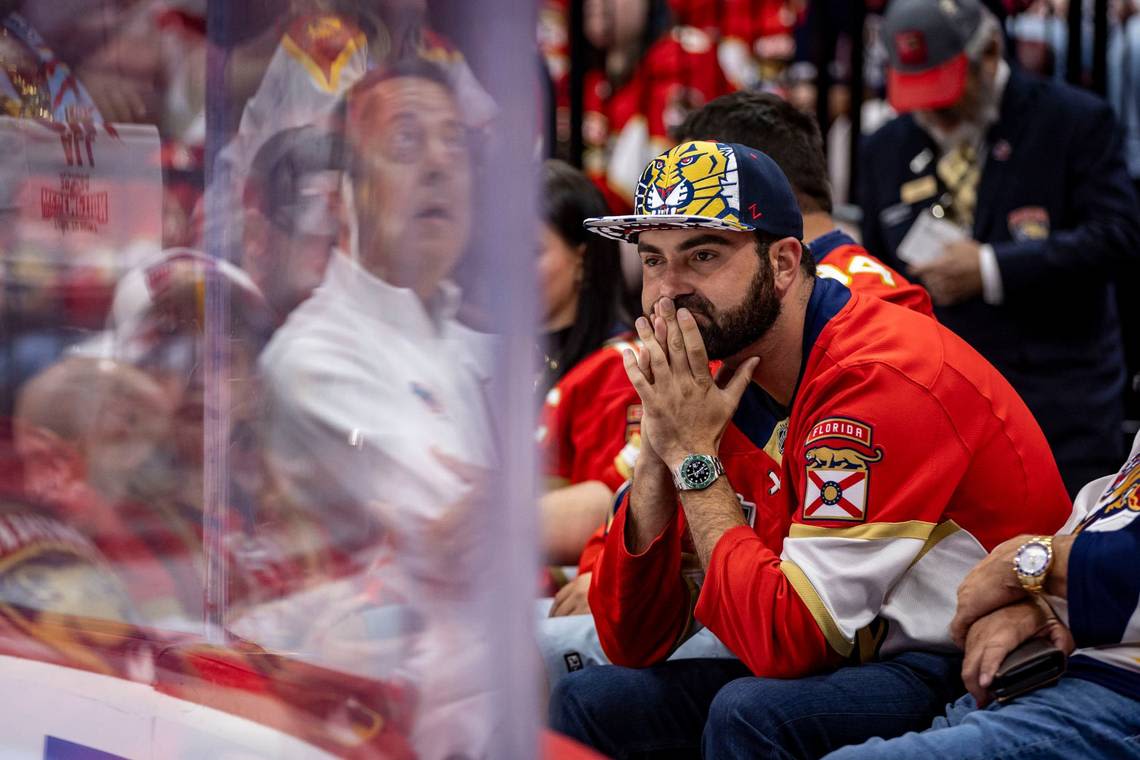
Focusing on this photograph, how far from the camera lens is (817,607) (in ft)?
5.74

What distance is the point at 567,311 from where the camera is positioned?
3.01 metres

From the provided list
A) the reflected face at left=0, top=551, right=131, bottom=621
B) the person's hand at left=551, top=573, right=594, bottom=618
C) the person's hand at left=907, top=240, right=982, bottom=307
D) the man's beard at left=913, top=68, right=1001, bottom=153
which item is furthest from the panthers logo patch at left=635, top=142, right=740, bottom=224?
the man's beard at left=913, top=68, right=1001, bottom=153

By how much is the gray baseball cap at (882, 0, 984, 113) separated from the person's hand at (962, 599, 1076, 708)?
1829 millimetres

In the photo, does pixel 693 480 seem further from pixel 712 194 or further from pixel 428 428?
pixel 428 428

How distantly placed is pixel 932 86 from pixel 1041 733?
2.00m

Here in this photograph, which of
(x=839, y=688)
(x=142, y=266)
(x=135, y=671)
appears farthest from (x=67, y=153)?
(x=839, y=688)

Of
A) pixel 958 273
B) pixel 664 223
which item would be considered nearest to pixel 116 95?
pixel 664 223

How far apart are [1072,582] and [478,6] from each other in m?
1.07

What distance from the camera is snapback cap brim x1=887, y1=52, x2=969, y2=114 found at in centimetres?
324

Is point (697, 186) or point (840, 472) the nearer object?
point (840, 472)

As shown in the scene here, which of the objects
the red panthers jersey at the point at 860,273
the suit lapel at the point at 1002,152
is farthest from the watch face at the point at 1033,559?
the suit lapel at the point at 1002,152

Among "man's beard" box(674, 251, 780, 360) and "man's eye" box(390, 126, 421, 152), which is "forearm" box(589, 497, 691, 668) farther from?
"man's eye" box(390, 126, 421, 152)

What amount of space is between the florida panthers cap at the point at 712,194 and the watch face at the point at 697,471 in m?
0.32

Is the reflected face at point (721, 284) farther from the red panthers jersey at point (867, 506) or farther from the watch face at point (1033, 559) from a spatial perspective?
the watch face at point (1033, 559)
